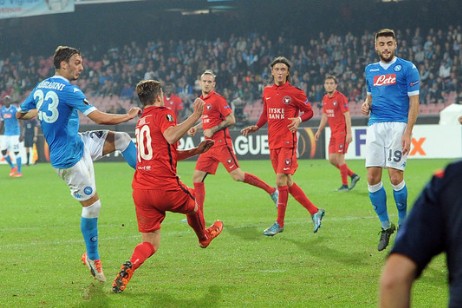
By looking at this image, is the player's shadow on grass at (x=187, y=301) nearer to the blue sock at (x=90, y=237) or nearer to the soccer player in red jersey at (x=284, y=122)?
the blue sock at (x=90, y=237)

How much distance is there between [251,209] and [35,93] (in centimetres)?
648

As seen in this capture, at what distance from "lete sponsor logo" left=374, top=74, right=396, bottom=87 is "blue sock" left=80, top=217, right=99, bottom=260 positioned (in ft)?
11.7

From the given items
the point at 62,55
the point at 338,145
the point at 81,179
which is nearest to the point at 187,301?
the point at 81,179

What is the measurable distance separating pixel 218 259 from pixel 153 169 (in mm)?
1930

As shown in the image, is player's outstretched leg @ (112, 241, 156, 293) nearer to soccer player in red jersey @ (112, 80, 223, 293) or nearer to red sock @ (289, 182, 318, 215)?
soccer player in red jersey @ (112, 80, 223, 293)

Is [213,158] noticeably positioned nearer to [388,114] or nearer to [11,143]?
[388,114]

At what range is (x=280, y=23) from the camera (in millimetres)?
40094

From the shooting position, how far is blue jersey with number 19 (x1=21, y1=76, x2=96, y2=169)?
732cm

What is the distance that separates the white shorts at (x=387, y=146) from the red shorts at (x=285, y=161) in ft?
5.24

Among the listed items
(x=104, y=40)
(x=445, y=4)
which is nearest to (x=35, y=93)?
(x=445, y=4)

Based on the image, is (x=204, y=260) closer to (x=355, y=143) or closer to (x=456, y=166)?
(x=456, y=166)

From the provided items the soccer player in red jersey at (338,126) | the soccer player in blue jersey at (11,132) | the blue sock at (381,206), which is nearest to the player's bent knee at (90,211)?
the blue sock at (381,206)

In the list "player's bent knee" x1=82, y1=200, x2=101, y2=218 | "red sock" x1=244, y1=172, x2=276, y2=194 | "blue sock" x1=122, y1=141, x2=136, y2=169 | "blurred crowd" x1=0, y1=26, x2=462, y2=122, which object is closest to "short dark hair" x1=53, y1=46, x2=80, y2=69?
Result: "blue sock" x1=122, y1=141, x2=136, y2=169

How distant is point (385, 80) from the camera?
913cm
